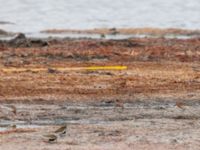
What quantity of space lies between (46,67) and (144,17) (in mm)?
20492

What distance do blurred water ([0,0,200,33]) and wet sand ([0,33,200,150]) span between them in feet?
41.1

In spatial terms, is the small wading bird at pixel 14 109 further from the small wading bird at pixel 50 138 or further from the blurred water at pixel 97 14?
the blurred water at pixel 97 14

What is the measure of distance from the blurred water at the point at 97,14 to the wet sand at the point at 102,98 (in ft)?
41.1

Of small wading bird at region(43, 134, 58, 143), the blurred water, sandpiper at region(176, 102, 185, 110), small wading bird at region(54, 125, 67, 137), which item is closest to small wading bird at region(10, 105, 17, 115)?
small wading bird at region(54, 125, 67, 137)

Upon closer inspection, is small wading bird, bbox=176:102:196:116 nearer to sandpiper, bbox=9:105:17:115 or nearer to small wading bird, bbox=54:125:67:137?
small wading bird, bbox=54:125:67:137

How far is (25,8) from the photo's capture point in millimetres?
40719

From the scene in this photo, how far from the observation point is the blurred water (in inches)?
1359

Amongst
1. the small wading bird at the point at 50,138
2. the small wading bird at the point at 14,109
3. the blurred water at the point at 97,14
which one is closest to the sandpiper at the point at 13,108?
the small wading bird at the point at 14,109

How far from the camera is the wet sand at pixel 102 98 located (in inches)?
410

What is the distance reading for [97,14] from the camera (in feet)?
127

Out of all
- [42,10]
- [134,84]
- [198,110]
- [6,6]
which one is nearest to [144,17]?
[42,10]

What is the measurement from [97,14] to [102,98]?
25503 mm

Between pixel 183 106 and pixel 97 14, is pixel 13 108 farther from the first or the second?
pixel 97 14

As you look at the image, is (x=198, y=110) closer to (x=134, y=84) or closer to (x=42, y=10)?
(x=134, y=84)
